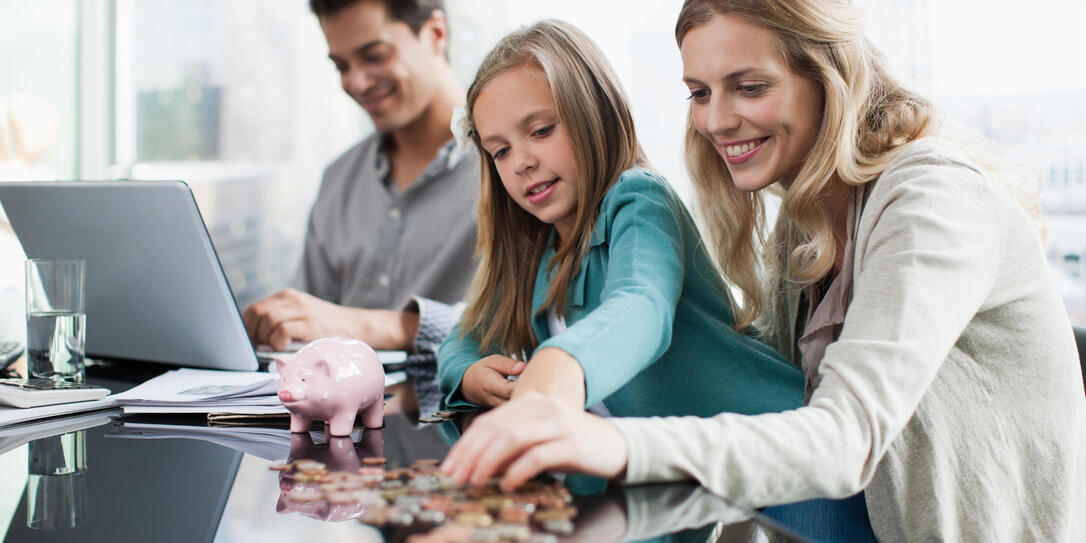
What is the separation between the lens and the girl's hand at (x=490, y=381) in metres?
0.97

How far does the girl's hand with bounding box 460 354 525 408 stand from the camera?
0.97m

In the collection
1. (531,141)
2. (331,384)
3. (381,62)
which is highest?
(381,62)

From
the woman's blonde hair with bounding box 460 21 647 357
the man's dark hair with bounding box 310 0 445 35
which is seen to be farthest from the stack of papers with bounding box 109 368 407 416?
the man's dark hair with bounding box 310 0 445 35

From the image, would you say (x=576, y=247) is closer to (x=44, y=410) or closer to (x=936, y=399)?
(x=936, y=399)

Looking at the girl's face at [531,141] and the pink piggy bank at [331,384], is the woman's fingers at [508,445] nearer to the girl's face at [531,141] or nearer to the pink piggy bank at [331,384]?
the pink piggy bank at [331,384]

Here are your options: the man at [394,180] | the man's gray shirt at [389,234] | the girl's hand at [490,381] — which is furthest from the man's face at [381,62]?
the girl's hand at [490,381]

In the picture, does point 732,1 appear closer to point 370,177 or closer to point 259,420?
point 259,420

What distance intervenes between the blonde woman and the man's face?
3.36ft

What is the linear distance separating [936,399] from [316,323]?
0.96 meters

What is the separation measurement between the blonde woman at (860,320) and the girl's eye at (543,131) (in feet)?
0.64

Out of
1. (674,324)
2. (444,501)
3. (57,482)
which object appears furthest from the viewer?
(674,324)

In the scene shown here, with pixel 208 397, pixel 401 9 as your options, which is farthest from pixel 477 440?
pixel 401 9

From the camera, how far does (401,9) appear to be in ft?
6.66

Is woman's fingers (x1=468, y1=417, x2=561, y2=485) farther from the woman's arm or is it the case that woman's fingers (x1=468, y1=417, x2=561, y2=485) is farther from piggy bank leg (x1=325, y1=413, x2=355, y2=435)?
piggy bank leg (x1=325, y1=413, x2=355, y2=435)
